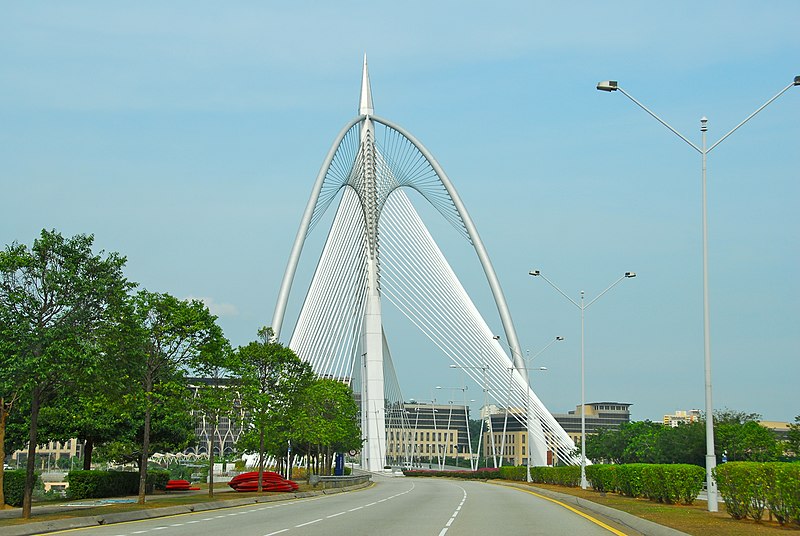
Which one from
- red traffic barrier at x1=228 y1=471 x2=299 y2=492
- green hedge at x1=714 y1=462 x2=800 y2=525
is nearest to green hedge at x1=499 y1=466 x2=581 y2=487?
red traffic barrier at x1=228 y1=471 x2=299 y2=492

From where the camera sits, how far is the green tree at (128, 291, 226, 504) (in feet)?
111

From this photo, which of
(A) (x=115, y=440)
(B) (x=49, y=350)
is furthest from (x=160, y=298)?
(A) (x=115, y=440)

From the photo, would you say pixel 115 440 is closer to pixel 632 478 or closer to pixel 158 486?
pixel 158 486

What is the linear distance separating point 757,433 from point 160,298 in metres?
75.2

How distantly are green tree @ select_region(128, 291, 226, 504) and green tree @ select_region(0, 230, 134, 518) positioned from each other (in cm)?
731

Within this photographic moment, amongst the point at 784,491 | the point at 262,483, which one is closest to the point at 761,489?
the point at 784,491

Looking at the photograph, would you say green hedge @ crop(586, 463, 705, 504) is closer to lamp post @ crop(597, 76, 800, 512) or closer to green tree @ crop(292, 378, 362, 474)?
lamp post @ crop(597, 76, 800, 512)

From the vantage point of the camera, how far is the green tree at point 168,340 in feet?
111

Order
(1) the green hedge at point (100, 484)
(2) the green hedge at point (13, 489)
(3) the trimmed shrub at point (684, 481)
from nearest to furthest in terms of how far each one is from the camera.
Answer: (3) the trimmed shrub at point (684, 481) → (2) the green hedge at point (13, 489) → (1) the green hedge at point (100, 484)

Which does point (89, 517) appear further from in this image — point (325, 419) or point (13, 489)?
point (325, 419)

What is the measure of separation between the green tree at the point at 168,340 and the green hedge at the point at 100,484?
13.6 ft

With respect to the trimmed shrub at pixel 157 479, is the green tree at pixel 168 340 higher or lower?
higher

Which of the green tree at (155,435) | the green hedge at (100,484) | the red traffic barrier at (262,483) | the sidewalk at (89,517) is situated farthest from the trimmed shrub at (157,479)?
the sidewalk at (89,517)

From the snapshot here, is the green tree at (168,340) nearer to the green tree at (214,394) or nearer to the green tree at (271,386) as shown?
the green tree at (214,394)
